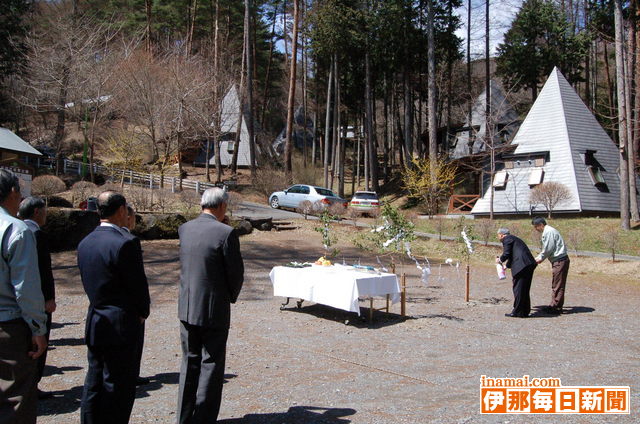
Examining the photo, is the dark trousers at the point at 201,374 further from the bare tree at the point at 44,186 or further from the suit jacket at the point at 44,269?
the bare tree at the point at 44,186

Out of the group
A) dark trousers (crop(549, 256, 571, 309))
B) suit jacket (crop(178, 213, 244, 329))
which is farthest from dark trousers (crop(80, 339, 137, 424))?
dark trousers (crop(549, 256, 571, 309))

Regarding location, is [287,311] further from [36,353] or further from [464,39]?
[464,39]

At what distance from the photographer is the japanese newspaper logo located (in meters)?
4.78

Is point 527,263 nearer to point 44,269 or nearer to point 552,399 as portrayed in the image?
point 552,399

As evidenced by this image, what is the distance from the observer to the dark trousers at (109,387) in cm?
354

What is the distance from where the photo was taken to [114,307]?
142 inches

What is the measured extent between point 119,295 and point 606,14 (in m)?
35.7

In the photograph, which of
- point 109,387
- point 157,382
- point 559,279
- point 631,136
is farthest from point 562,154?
point 109,387

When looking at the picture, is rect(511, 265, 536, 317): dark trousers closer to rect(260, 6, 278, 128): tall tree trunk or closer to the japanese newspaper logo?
the japanese newspaper logo

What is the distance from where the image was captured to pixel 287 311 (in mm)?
9703

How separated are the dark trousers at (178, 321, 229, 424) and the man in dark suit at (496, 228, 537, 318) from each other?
6.89m

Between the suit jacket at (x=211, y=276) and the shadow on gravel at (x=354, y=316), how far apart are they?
494 centimetres

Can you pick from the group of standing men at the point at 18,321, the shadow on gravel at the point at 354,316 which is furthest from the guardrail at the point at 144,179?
the group of standing men at the point at 18,321

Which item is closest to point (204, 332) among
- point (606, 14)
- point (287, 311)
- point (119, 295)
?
point (119, 295)
